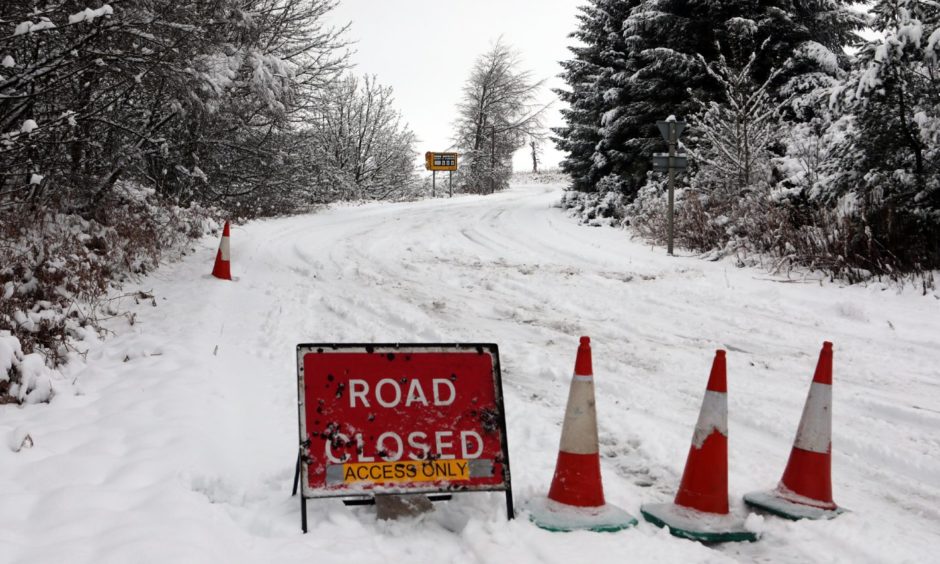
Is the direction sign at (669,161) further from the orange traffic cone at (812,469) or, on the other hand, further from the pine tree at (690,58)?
the orange traffic cone at (812,469)

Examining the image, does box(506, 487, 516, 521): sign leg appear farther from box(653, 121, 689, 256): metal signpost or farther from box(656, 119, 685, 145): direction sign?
box(656, 119, 685, 145): direction sign

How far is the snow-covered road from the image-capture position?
9.32 ft

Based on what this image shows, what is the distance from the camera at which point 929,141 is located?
7898 mm

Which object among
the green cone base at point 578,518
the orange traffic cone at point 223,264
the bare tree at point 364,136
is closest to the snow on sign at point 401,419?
the green cone base at point 578,518

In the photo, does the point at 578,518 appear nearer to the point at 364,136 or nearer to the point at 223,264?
the point at 223,264

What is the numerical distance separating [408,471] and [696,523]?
4.44ft

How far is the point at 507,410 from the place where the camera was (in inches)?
173

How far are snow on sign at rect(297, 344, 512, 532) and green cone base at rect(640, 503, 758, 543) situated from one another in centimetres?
70

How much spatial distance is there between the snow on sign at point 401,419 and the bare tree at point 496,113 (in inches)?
1636

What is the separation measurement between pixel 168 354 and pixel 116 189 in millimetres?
5165

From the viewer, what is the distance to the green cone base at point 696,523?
2963 millimetres

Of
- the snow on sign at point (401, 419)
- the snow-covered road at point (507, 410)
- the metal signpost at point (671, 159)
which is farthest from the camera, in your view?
the metal signpost at point (671, 159)

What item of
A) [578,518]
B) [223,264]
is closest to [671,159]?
[223,264]

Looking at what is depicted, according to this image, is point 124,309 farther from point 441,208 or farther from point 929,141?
point 441,208
